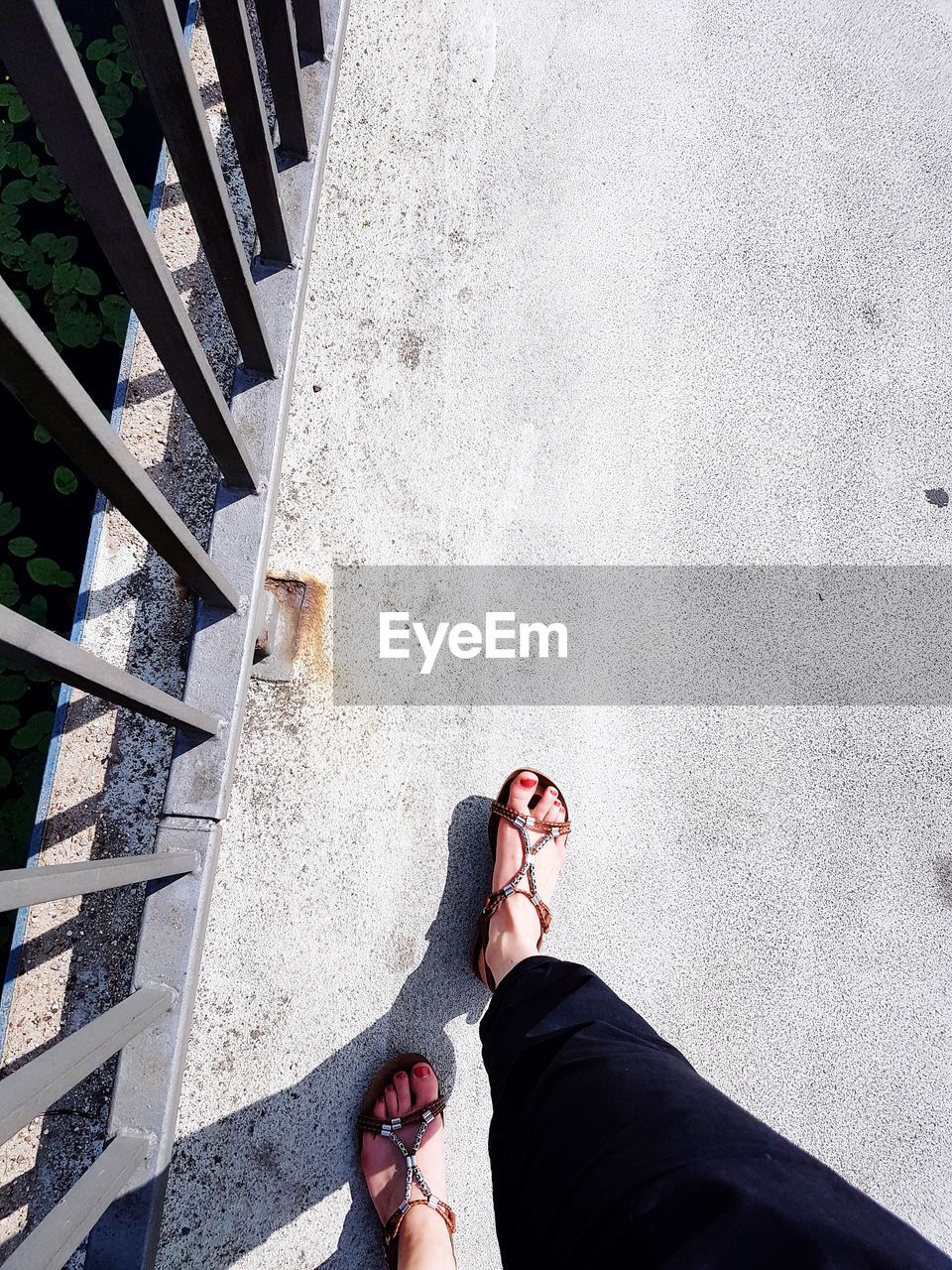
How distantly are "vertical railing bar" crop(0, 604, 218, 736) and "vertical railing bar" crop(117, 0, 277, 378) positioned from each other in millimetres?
595

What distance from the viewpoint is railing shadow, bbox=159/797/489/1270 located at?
1.81 metres

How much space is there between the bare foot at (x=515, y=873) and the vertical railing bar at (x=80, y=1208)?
86 cm

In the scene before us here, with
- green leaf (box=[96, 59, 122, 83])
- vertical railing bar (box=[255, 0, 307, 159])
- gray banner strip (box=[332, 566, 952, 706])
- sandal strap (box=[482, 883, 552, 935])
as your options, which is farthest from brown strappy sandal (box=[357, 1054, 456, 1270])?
green leaf (box=[96, 59, 122, 83])

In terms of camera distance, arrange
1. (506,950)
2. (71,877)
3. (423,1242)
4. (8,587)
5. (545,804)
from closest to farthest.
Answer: (71,877) < (423,1242) < (506,950) < (545,804) < (8,587)

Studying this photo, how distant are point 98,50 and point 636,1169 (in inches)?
124

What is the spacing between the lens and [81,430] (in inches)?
33.8

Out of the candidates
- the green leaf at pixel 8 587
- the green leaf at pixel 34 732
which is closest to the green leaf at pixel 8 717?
the green leaf at pixel 34 732

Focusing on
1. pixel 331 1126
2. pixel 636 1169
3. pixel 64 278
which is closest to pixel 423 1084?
pixel 331 1126

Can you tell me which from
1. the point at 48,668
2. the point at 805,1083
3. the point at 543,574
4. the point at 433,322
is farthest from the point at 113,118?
the point at 805,1083

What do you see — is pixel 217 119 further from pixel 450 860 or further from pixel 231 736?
pixel 450 860

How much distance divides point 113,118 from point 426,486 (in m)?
1.53

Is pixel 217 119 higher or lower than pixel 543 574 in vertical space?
higher

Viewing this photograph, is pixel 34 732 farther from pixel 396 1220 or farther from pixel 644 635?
pixel 644 635

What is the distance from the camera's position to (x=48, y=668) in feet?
2.78
